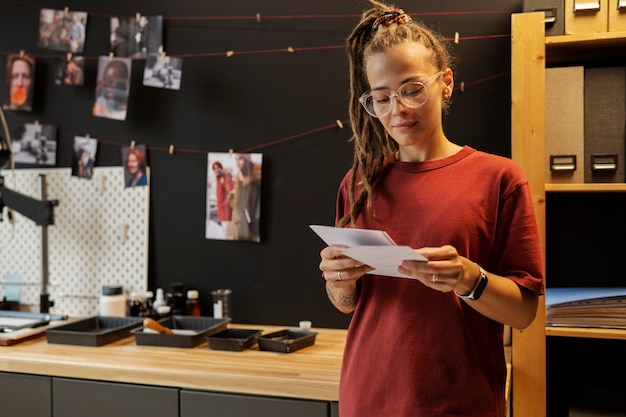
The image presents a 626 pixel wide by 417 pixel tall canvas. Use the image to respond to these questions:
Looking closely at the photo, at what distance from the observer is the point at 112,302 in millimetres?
2512

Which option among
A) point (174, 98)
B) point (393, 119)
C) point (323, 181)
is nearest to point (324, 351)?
point (323, 181)

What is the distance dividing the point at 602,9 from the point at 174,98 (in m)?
1.68

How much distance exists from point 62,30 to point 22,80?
31 centimetres

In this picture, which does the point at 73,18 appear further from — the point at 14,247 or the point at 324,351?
the point at 324,351

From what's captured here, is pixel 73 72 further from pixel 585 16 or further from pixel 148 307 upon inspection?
pixel 585 16

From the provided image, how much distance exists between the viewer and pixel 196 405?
1881mm

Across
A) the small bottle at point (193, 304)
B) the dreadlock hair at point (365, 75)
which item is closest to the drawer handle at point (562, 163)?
the dreadlock hair at point (365, 75)

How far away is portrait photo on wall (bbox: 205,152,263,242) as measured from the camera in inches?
97.7

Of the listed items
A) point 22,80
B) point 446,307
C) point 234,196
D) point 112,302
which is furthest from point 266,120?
point 446,307

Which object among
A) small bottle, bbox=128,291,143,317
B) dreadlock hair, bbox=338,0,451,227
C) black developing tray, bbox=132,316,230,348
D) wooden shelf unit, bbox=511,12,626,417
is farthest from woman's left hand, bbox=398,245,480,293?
small bottle, bbox=128,291,143,317

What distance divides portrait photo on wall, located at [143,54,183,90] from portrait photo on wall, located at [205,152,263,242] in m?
0.36

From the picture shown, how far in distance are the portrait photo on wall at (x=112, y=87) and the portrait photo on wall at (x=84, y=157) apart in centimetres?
14

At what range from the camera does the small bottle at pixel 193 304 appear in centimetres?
250

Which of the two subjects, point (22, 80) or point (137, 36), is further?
point (22, 80)
